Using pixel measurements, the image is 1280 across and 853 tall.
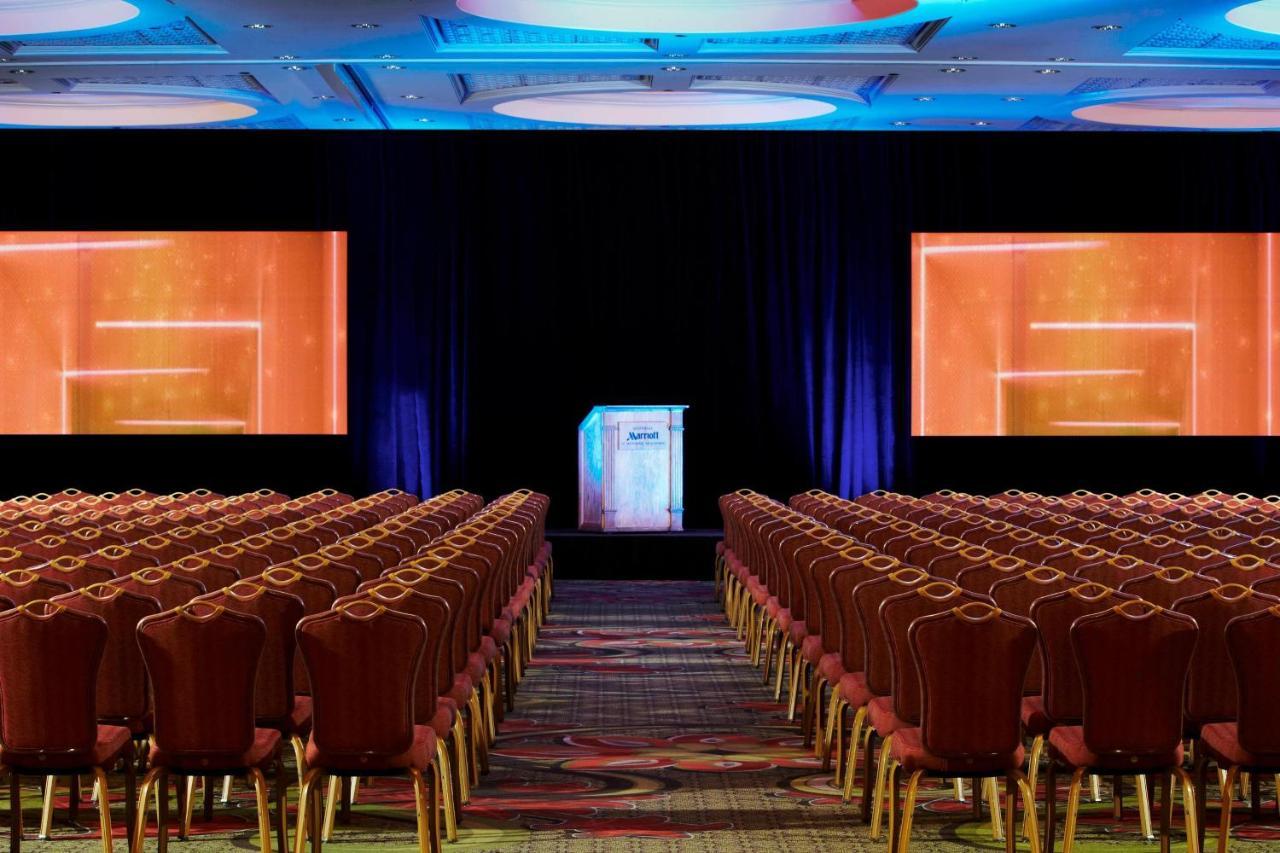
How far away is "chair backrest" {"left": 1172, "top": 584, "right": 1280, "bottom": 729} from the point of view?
5.84 meters

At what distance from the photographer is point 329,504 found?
13266 mm

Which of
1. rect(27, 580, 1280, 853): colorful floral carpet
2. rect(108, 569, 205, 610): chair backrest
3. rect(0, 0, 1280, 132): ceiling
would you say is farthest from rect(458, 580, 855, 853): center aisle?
rect(0, 0, 1280, 132): ceiling

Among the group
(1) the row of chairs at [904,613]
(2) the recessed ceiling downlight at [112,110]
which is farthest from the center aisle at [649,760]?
(2) the recessed ceiling downlight at [112,110]

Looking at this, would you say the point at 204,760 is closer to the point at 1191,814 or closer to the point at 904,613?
the point at 904,613

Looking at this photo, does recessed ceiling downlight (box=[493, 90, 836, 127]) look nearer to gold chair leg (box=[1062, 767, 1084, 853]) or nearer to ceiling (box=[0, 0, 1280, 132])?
ceiling (box=[0, 0, 1280, 132])

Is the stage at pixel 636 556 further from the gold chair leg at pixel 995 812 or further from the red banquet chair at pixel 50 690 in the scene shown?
the red banquet chair at pixel 50 690

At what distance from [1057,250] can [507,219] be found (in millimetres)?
6646

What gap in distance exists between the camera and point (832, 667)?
724 centimetres

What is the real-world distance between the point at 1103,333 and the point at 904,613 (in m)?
13.6

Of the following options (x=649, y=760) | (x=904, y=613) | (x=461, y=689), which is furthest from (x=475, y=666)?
(x=904, y=613)

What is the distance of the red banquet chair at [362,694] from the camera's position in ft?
17.6

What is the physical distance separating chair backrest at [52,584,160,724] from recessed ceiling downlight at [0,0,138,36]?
Result: 867cm

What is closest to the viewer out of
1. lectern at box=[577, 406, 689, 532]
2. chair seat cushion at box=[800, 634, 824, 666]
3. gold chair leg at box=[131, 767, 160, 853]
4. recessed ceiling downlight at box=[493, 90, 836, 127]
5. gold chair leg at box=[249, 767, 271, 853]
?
gold chair leg at box=[131, 767, 160, 853]

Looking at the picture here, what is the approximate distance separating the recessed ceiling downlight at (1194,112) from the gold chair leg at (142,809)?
47.0 ft
